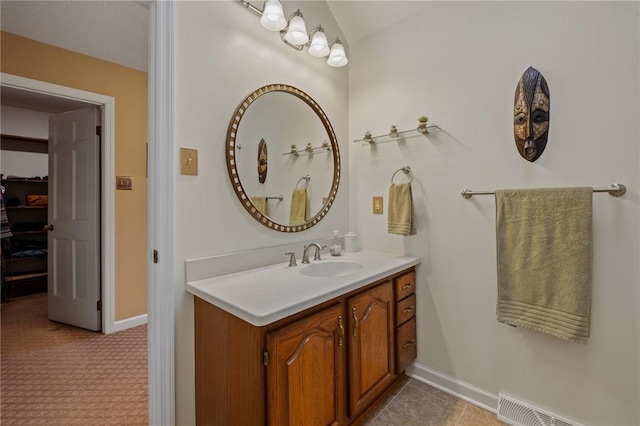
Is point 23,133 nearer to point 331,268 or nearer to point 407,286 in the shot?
point 331,268

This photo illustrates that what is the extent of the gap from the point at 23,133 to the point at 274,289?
446 centimetres

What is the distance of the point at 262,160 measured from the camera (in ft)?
5.18

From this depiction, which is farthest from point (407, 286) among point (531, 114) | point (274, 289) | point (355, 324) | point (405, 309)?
point (531, 114)

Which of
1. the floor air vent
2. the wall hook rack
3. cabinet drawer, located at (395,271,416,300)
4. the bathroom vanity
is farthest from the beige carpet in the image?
the wall hook rack

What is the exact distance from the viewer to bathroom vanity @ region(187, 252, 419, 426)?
3.18ft

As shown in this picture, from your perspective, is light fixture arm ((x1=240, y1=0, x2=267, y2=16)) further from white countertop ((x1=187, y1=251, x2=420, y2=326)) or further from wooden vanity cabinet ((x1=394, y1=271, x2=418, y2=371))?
wooden vanity cabinet ((x1=394, y1=271, x2=418, y2=371))

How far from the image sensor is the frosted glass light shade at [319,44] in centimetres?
171

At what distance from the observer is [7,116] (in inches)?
134

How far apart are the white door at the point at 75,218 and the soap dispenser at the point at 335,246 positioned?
2.17 metres

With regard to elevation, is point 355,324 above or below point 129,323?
above

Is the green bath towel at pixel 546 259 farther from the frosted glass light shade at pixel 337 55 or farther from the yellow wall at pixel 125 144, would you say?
the yellow wall at pixel 125 144

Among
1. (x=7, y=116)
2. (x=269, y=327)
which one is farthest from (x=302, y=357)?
(x=7, y=116)

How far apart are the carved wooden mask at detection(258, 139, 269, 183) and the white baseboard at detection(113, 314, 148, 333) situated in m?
2.14

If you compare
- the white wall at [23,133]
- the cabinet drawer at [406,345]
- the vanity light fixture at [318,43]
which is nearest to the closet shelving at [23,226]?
the white wall at [23,133]
